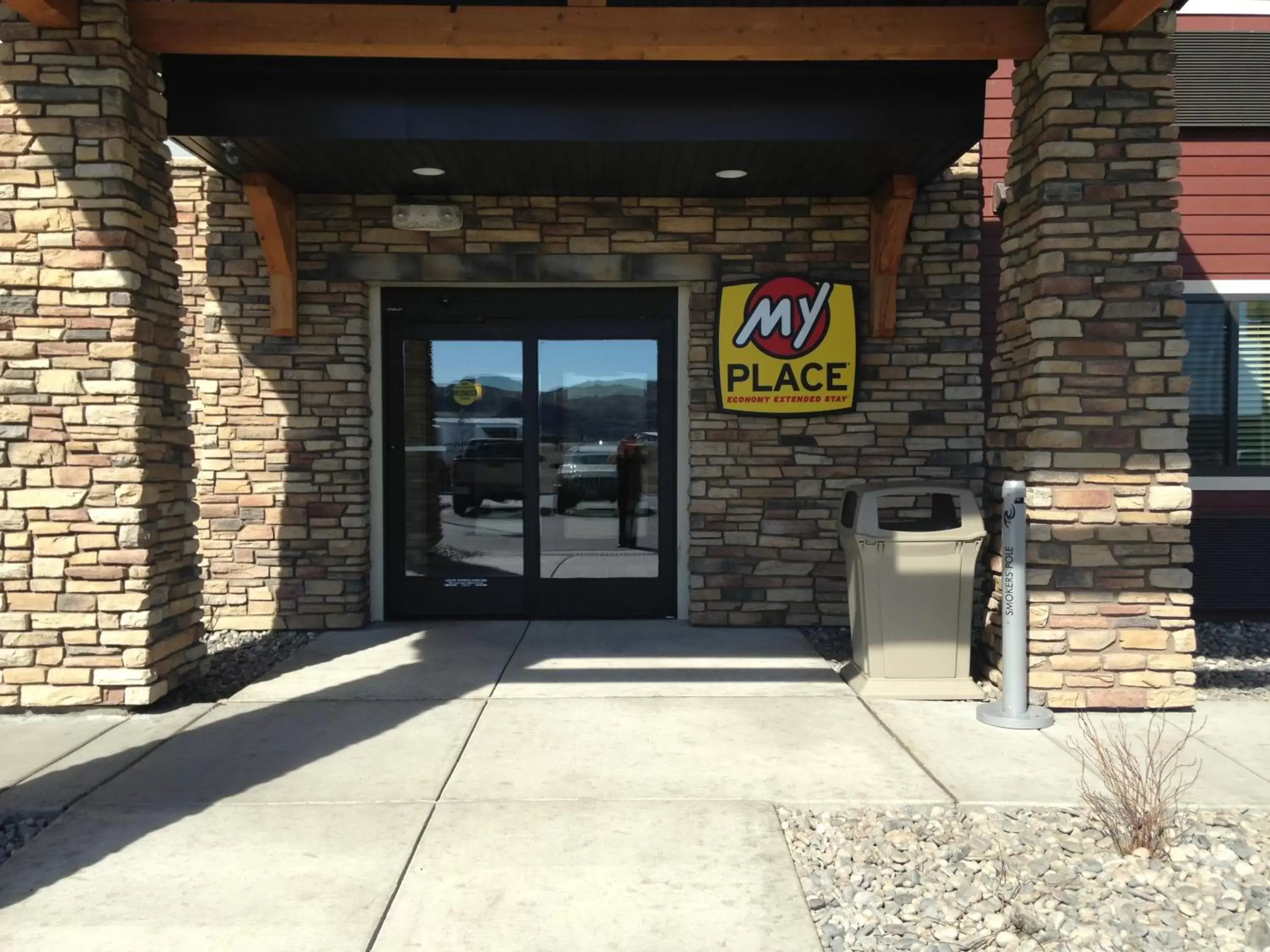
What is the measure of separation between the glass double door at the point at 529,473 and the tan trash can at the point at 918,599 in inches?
87.2

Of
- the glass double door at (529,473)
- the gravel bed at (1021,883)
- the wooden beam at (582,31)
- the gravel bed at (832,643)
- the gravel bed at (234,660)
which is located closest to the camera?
the gravel bed at (1021,883)

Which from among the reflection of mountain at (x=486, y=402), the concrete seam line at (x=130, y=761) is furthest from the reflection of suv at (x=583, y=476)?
the concrete seam line at (x=130, y=761)

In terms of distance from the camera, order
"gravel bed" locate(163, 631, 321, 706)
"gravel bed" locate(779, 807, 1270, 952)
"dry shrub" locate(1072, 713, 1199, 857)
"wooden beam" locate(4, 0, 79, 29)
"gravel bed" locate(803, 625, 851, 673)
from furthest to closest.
A: "gravel bed" locate(803, 625, 851, 673) < "gravel bed" locate(163, 631, 321, 706) < "wooden beam" locate(4, 0, 79, 29) < "dry shrub" locate(1072, 713, 1199, 857) < "gravel bed" locate(779, 807, 1270, 952)

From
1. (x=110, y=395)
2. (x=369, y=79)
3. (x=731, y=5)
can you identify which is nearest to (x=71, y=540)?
(x=110, y=395)

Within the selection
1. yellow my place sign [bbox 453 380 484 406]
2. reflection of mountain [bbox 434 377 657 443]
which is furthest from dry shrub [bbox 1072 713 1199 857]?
yellow my place sign [bbox 453 380 484 406]

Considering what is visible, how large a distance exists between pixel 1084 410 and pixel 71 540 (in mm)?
5520

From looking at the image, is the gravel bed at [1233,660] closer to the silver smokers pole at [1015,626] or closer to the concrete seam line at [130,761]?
the silver smokers pole at [1015,626]

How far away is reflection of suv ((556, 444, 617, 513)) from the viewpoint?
7438 millimetres

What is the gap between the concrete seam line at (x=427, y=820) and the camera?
303cm

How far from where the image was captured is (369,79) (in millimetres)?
A: 5520

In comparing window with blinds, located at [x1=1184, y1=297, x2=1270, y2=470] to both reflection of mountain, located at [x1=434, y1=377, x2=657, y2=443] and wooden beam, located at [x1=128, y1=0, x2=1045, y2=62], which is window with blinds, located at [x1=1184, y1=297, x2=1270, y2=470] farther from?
reflection of mountain, located at [x1=434, y1=377, x2=657, y2=443]

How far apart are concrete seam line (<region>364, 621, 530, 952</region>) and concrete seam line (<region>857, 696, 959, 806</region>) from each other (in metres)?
2.12

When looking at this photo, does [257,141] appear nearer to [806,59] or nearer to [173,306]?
[173,306]

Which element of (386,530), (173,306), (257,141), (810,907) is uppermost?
Answer: (257,141)
